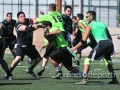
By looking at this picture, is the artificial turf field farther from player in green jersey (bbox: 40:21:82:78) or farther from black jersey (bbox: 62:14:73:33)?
black jersey (bbox: 62:14:73:33)

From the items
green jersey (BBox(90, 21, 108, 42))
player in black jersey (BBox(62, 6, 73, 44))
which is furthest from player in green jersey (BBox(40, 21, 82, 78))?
player in black jersey (BBox(62, 6, 73, 44))

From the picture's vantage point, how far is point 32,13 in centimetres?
4519

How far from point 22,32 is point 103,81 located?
2650mm

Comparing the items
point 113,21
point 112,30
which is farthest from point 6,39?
point 113,21

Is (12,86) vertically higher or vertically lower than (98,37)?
Result: lower

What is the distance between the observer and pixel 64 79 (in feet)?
49.1

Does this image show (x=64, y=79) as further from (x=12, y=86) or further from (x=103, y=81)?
(x=12, y=86)

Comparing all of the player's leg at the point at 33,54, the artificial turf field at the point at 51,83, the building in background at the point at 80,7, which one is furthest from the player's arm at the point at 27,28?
the building in background at the point at 80,7

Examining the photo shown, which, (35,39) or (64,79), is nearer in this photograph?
(64,79)

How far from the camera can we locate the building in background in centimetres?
4388

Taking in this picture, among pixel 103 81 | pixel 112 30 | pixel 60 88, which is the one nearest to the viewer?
pixel 60 88

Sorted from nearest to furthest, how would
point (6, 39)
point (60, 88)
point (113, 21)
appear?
point (60, 88)
point (6, 39)
point (113, 21)

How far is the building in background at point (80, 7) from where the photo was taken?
1727 inches

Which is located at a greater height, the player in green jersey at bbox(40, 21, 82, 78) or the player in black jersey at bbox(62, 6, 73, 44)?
the player in black jersey at bbox(62, 6, 73, 44)
